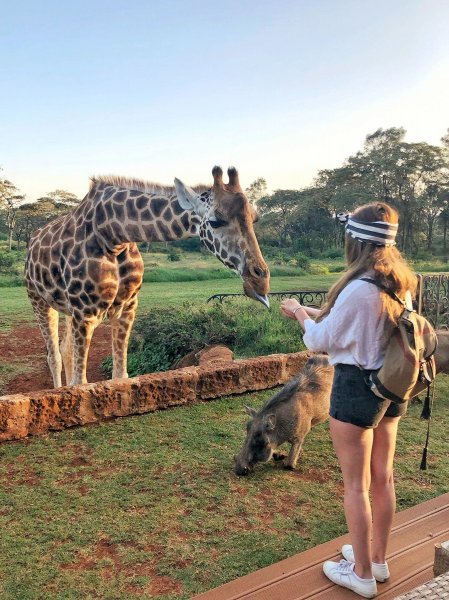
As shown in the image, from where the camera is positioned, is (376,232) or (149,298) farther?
(149,298)

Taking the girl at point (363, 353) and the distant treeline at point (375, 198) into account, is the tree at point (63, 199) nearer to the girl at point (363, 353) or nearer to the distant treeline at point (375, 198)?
the distant treeline at point (375, 198)

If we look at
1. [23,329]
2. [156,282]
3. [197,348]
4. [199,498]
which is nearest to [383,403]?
[199,498]

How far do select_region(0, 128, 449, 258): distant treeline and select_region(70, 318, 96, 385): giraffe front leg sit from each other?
1173 inches

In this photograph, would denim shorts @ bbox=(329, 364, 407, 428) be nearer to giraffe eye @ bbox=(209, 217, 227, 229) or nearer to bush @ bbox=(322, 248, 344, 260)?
giraffe eye @ bbox=(209, 217, 227, 229)

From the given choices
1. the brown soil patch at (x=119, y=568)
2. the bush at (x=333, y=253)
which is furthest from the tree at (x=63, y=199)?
the brown soil patch at (x=119, y=568)

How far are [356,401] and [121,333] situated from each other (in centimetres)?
392

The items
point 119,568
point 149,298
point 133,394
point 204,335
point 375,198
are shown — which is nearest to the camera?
point 119,568

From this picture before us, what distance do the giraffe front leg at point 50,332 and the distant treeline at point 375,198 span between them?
2888 centimetres

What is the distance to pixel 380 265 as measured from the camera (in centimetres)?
226

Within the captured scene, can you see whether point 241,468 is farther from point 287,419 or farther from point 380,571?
point 380,571

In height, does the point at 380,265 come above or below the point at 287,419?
above

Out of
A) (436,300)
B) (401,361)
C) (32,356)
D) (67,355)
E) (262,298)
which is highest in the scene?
(262,298)

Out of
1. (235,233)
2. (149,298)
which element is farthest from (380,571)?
(149,298)

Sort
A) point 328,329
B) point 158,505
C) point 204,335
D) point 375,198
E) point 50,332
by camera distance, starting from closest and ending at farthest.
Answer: point 328,329 < point 158,505 < point 50,332 < point 204,335 < point 375,198
